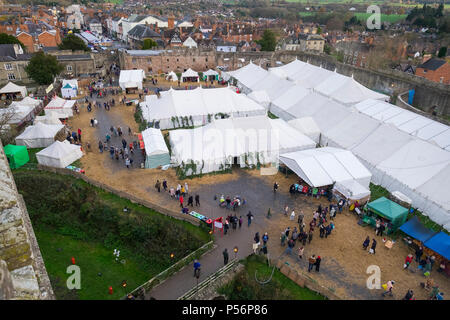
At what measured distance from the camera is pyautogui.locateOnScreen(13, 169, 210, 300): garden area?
10.7 metres

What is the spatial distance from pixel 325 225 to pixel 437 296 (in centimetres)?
429

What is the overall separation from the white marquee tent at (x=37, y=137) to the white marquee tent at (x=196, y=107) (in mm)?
5717

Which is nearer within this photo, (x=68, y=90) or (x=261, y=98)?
(x=261, y=98)

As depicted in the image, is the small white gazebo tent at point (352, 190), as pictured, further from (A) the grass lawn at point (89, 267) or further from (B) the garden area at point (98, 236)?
(A) the grass lawn at point (89, 267)

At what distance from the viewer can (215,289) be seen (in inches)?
360

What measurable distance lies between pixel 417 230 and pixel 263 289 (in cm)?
632

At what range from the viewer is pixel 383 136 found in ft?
52.6

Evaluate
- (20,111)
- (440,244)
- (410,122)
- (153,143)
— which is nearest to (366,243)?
(440,244)

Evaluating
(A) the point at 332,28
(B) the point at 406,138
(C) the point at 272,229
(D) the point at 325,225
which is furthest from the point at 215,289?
(A) the point at 332,28

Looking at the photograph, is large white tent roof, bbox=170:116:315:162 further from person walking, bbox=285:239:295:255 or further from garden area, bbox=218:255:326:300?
garden area, bbox=218:255:326:300

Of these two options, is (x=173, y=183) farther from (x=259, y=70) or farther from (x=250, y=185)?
(x=259, y=70)

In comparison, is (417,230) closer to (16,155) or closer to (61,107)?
(16,155)

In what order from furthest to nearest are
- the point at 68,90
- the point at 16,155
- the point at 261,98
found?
the point at 68,90
the point at 261,98
the point at 16,155

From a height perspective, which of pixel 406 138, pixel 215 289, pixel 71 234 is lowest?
pixel 71 234
